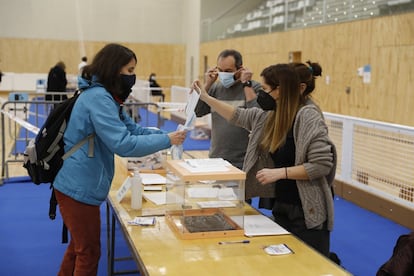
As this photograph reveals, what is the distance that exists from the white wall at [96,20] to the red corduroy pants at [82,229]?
A: 21.1m

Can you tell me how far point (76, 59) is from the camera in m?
22.7

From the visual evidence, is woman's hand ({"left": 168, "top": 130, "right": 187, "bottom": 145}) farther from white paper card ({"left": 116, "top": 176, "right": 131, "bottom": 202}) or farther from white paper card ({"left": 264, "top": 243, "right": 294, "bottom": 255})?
white paper card ({"left": 264, "top": 243, "right": 294, "bottom": 255})

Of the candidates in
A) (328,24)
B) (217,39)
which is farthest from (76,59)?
(328,24)

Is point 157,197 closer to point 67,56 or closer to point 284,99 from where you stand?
point 284,99

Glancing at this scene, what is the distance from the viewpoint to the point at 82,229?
256cm

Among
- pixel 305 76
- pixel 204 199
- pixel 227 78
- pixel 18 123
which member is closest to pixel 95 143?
pixel 204 199

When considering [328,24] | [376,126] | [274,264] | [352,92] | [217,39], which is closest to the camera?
[274,264]

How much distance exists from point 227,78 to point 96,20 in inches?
790

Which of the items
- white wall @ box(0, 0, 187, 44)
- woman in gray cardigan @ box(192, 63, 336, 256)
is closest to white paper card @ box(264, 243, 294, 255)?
woman in gray cardigan @ box(192, 63, 336, 256)

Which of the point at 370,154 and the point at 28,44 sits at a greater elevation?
the point at 28,44

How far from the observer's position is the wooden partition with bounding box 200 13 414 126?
337 inches

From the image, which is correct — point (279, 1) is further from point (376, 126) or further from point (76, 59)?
point (76, 59)

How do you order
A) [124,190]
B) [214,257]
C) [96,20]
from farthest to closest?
[96,20]
[124,190]
[214,257]

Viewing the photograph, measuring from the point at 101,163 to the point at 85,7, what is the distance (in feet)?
69.3
